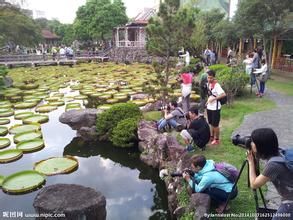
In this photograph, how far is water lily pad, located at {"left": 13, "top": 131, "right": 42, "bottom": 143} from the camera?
30.2ft

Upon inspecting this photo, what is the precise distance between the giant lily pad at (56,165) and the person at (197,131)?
9.72ft

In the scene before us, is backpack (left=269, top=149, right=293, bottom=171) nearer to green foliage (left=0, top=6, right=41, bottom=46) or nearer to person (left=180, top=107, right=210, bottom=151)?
person (left=180, top=107, right=210, bottom=151)

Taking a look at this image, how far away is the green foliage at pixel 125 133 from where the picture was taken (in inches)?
336

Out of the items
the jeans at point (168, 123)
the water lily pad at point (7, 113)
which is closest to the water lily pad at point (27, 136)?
the water lily pad at point (7, 113)

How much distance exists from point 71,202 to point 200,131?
2.97 meters

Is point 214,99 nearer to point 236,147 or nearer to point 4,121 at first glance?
point 236,147

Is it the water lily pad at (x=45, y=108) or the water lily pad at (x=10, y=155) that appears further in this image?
the water lily pad at (x=45, y=108)

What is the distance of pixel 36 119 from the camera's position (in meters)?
11.3

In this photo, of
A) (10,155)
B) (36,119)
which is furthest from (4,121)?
(10,155)

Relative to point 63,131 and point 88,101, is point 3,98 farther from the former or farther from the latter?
point 63,131

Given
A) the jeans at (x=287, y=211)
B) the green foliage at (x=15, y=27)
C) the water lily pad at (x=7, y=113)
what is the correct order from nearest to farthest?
the jeans at (x=287, y=211) < the water lily pad at (x=7, y=113) < the green foliage at (x=15, y=27)

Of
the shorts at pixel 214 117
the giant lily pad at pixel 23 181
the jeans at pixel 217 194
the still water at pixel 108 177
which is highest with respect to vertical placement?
the shorts at pixel 214 117

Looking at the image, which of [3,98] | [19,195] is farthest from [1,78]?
[19,195]

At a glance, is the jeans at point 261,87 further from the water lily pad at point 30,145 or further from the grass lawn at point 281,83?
the water lily pad at point 30,145
